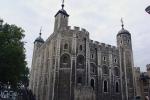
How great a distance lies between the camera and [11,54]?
21.6m

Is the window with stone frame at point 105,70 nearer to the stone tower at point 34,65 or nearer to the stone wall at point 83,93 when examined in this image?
the stone wall at point 83,93

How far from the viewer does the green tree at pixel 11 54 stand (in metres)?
21.4

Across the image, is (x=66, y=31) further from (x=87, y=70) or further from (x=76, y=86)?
(x=76, y=86)

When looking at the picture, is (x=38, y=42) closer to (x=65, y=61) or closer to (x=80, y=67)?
(x=65, y=61)

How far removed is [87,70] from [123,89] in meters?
10.3

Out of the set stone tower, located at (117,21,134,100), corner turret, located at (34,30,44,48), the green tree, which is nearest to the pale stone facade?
stone tower, located at (117,21,134,100)

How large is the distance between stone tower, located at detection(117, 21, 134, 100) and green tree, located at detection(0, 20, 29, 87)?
25.0 meters

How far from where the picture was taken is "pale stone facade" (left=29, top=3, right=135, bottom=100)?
33.8 m

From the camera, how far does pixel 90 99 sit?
106ft

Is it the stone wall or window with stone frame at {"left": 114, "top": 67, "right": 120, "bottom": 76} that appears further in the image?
window with stone frame at {"left": 114, "top": 67, "right": 120, "bottom": 76}

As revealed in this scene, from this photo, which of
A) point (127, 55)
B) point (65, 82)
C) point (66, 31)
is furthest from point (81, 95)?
point (127, 55)

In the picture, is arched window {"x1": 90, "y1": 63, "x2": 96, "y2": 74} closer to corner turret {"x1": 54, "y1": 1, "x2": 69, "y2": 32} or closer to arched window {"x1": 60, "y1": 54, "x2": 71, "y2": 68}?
arched window {"x1": 60, "y1": 54, "x2": 71, "y2": 68}

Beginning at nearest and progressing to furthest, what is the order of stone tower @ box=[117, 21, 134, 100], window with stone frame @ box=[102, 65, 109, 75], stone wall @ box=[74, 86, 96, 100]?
stone wall @ box=[74, 86, 96, 100]
window with stone frame @ box=[102, 65, 109, 75]
stone tower @ box=[117, 21, 134, 100]

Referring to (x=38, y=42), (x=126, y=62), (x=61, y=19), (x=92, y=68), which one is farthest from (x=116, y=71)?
(x=38, y=42)
